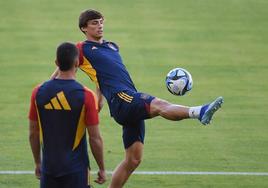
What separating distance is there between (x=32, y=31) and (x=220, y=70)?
17.0 ft

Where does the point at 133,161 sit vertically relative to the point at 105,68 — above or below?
below

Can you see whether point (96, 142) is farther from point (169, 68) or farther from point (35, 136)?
point (169, 68)

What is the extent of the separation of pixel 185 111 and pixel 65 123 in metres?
2.14

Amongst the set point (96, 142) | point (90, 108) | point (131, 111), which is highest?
point (90, 108)

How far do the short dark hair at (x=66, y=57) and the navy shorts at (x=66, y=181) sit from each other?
3.32 feet

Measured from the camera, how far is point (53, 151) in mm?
7898

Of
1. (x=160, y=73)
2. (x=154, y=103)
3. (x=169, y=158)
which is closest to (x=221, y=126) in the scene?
(x=169, y=158)

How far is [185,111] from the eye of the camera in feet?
31.4

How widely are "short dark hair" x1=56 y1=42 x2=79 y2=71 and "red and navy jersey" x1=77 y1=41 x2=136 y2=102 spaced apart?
233 cm

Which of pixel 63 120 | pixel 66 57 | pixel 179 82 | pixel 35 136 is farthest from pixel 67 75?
pixel 179 82

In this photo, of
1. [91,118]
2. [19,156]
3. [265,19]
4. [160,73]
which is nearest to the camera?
[91,118]

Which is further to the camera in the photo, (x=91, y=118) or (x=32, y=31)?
(x=32, y=31)

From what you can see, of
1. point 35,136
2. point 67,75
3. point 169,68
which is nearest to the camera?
point 67,75

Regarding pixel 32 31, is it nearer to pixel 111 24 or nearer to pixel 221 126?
pixel 111 24
